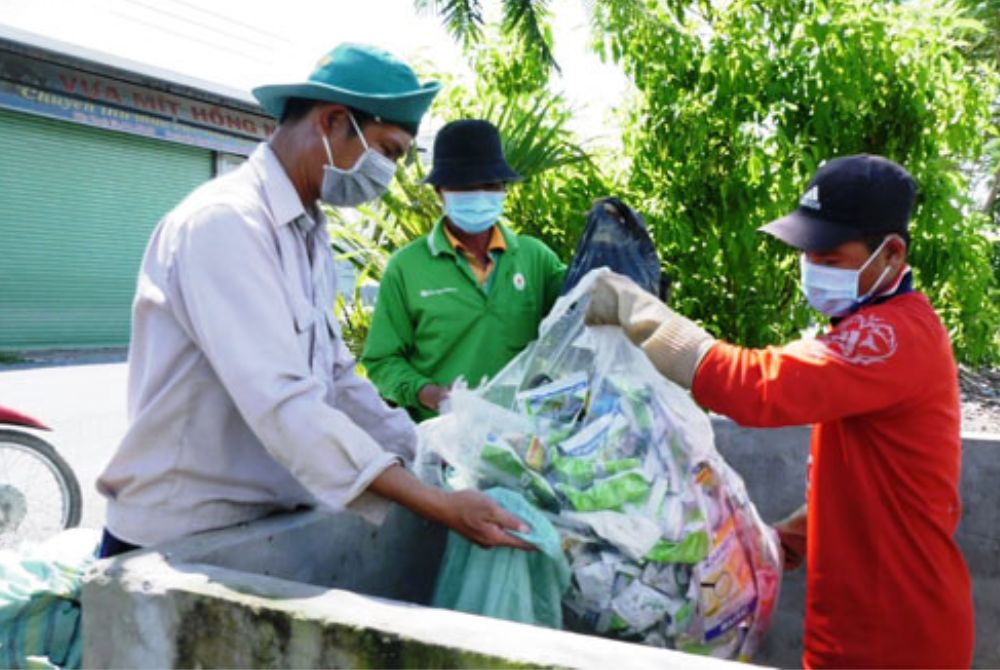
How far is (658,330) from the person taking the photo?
5.93 ft

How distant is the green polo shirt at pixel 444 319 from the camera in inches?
111

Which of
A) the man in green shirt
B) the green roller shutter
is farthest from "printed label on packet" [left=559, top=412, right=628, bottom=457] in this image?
the green roller shutter

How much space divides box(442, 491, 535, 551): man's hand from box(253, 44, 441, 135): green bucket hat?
717 millimetres

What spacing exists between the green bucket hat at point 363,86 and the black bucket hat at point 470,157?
108cm

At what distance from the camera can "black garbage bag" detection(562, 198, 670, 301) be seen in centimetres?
254

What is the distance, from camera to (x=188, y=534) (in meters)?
1.63

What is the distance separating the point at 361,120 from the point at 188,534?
80 cm

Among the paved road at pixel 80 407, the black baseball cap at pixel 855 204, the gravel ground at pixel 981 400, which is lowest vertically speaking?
the paved road at pixel 80 407

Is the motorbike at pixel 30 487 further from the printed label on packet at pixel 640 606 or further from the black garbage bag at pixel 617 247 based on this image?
the printed label on packet at pixel 640 606

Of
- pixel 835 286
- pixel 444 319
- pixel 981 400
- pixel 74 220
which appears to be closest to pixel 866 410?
pixel 835 286

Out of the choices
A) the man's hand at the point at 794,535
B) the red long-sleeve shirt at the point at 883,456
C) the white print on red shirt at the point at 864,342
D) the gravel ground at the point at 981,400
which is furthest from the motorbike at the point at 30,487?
the gravel ground at the point at 981,400

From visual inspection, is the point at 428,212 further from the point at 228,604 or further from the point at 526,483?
the point at 228,604

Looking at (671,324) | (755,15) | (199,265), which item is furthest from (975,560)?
(755,15)

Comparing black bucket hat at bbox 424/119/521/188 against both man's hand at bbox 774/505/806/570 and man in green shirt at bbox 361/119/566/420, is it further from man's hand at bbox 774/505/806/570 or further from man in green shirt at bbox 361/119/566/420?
man's hand at bbox 774/505/806/570
